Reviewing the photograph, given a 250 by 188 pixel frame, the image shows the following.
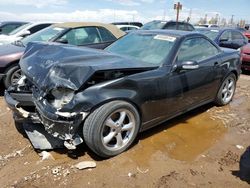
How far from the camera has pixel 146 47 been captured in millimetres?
4406

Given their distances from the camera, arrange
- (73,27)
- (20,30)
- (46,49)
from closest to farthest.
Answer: (46,49)
(73,27)
(20,30)

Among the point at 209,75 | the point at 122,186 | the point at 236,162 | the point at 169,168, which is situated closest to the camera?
the point at 122,186

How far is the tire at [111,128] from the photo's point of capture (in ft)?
10.6

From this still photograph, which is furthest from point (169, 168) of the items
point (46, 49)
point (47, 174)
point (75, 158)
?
point (46, 49)

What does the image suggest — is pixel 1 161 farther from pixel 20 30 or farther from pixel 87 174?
pixel 20 30

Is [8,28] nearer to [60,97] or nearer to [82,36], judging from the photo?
[82,36]

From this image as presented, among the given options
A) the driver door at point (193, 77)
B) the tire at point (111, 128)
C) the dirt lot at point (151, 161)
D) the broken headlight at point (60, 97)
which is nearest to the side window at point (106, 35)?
the driver door at point (193, 77)

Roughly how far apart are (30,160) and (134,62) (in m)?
1.82

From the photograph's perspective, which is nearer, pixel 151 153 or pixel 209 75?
pixel 151 153

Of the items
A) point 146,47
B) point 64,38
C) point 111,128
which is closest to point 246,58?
point 64,38

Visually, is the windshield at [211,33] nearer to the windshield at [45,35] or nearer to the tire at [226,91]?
the tire at [226,91]

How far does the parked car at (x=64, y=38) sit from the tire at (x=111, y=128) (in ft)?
11.2

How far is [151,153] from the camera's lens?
3.75 meters

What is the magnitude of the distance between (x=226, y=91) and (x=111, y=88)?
322cm
